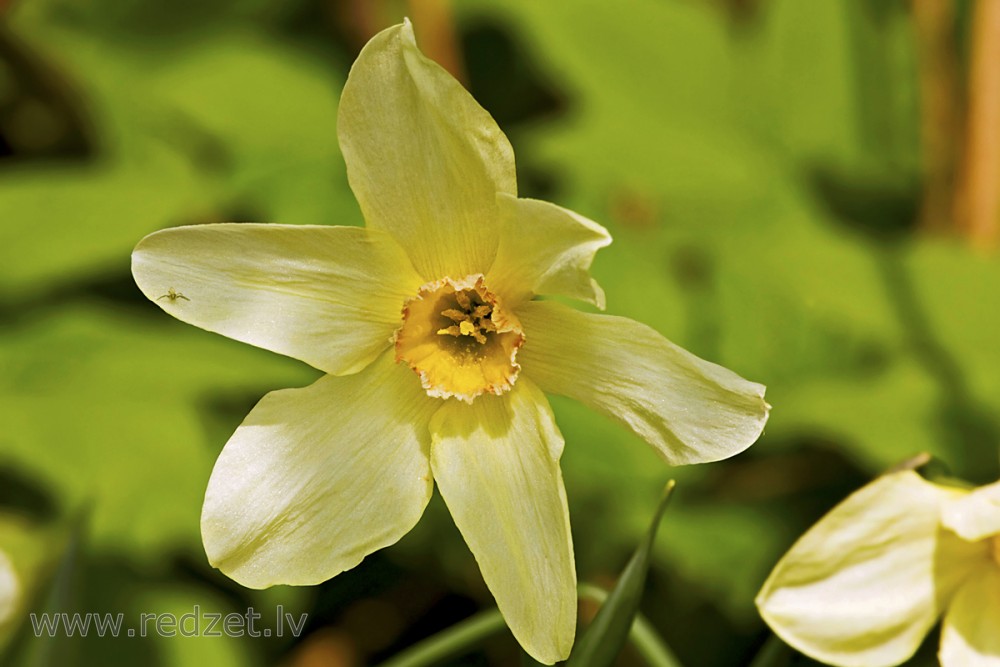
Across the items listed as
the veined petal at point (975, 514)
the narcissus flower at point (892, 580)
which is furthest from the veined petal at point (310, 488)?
the veined petal at point (975, 514)

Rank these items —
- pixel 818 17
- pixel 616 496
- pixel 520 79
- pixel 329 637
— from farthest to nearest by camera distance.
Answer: pixel 520 79 < pixel 329 637 < pixel 818 17 < pixel 616 496

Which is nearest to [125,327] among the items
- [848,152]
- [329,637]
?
[329,637]

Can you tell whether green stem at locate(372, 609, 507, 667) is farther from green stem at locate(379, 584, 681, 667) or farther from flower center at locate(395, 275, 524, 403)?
flower center at locate(395, 275, 524, 403)

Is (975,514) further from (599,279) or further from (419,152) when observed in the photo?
(599,279)

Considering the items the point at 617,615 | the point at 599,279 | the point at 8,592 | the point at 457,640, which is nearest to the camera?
the point at 617,615

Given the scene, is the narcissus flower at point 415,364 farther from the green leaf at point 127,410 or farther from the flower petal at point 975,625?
the green leaf at point 127,410

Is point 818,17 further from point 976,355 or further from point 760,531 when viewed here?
point 760,531

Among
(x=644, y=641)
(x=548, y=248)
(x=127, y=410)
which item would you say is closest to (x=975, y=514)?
(x=644, y=641)
